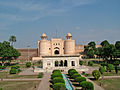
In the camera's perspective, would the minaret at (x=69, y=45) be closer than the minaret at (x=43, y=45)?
No

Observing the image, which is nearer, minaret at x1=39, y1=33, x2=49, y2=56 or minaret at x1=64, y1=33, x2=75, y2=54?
minaret at x1=39, y1=33, x2=49, y2=56

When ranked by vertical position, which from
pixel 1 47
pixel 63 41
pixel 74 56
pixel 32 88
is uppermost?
pixel 63 41

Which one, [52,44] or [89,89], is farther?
[52,44]

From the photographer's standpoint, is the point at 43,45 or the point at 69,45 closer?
the point at 43,45

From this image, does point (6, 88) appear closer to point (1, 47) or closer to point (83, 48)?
point (1, 47)

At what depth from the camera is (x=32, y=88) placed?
15.3 m

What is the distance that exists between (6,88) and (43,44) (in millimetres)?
37999

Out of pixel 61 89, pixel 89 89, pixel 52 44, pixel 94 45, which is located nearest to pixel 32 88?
pixel 61 89

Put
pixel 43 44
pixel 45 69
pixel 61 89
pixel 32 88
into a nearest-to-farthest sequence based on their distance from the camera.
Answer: pixel 61 89 < pixel 32 88 < pixel 45 69 < pixel 43 44

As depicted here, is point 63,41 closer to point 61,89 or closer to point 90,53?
point 90,53

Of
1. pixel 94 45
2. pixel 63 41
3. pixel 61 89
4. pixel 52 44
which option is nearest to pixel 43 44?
pixel 52 44

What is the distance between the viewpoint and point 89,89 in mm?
12977

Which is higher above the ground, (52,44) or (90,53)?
(52,44)

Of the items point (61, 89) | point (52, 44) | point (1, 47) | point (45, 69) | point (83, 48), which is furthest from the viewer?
point (83, 48)
